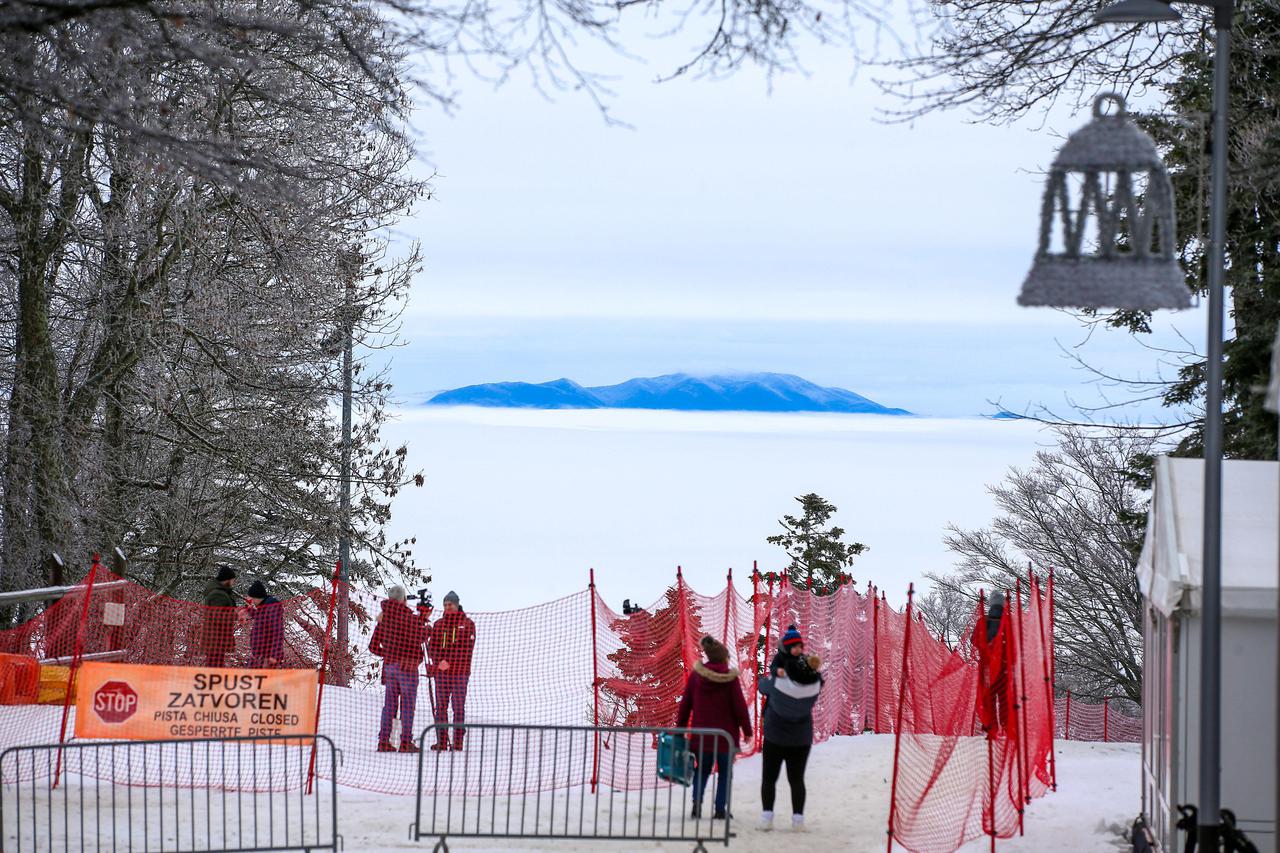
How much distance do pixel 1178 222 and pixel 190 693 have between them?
51.9 feet

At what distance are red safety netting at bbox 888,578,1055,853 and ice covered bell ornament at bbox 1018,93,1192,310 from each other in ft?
16.9

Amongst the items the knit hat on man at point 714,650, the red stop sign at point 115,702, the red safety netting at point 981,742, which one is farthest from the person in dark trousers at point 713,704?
the red stop sign at point 115,702

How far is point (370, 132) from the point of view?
25109 mm

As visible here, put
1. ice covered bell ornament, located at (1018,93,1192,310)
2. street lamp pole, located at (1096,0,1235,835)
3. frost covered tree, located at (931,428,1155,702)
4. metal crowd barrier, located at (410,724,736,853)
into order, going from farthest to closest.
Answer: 1. frost covered tree, located at (931,428,1155,702)
2. metal crowd barrier, located at (410,724,736,853)
3. street lamp pole, located at (1096,0,1235,835)
4. ice covered bell ornament, located at (1018,93,1192,310)

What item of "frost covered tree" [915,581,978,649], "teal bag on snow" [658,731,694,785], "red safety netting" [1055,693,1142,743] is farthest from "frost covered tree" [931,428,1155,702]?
"teal bag on snow" [658,731,694,785]

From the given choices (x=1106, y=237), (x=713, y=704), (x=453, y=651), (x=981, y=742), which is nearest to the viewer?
(x=1106, y=237)

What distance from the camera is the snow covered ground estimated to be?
39.3ft

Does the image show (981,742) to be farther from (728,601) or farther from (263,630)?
(263,630)

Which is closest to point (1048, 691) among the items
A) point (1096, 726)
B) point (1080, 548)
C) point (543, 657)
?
point (543, 657)

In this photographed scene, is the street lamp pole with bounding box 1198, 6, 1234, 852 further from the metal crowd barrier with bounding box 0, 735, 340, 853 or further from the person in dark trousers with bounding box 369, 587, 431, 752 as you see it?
the person in dark trousers with bounding box 369, 587, 431, 752

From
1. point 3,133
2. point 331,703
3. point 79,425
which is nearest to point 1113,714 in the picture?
point 331,703

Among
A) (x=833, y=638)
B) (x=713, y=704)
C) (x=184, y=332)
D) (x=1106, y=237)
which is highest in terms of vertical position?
(x=184, y=332)

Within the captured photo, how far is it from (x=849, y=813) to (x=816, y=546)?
1164 inches

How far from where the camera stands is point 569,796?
13672mm
